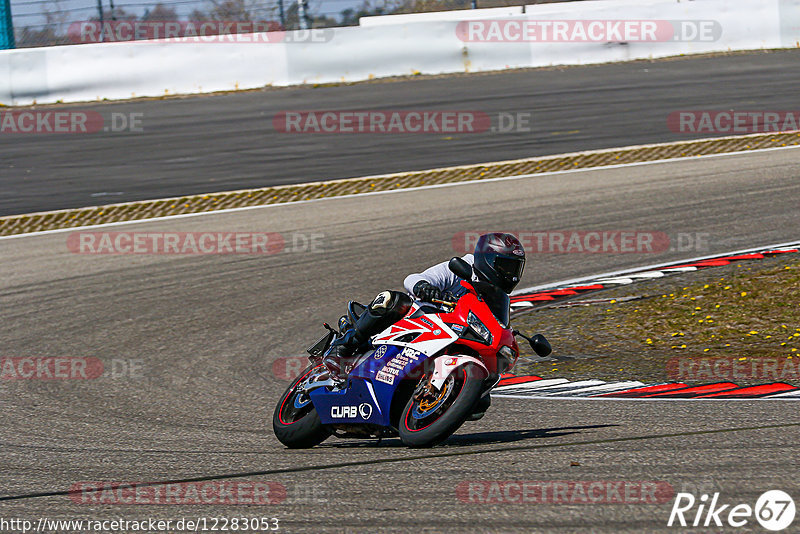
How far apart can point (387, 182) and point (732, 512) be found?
11.6 metres

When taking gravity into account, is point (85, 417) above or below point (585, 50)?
below

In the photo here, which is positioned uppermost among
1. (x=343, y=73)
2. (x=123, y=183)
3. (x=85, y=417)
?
(x=343, y=73)

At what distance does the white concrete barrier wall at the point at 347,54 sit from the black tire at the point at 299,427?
17.2 m

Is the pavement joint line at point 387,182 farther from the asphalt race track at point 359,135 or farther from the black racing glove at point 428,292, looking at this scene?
the black racing glove at point 428,292

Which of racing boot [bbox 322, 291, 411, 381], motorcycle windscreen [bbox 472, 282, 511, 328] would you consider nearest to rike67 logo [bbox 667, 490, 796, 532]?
motorcycle windscreen [bbox 472, 282, 511, 328]

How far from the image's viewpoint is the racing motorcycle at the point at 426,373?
5.86m

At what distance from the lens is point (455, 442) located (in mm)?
6406

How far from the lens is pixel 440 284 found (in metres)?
6.30

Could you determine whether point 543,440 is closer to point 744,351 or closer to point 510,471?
point 510,471

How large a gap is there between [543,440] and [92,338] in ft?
18.8

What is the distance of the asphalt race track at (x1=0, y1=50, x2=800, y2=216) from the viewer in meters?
16.7

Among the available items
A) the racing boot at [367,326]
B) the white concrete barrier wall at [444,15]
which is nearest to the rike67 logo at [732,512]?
the racing boot at [367,326]

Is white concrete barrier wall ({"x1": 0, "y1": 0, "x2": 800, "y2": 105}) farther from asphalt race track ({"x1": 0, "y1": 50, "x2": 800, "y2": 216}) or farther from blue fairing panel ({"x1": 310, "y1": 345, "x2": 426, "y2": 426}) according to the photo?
blue fairing panel ({"x1": 310, "y1": 345, "x2": 426, "y2": 426})

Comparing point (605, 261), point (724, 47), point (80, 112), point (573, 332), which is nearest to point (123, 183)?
point (80, 112)
